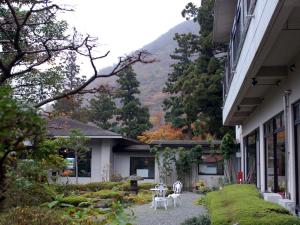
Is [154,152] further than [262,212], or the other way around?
[154,152]

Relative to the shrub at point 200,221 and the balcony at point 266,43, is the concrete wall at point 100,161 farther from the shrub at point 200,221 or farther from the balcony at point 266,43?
the shrub at point 200,221

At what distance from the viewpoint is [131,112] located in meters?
40.3

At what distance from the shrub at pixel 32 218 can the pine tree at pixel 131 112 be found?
32698mm

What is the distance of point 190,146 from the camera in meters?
26.2

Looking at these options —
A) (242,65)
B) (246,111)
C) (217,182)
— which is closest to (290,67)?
(242,65)

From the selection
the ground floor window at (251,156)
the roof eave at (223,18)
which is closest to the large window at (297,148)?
the ground floor window at (251,156)

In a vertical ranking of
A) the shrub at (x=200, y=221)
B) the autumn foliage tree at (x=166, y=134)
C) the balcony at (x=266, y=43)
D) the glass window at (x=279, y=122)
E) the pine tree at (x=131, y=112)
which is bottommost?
the shrub at (x=200, y=221)

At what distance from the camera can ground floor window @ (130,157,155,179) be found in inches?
1053

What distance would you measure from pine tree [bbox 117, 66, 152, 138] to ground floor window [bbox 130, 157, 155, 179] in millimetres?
12134

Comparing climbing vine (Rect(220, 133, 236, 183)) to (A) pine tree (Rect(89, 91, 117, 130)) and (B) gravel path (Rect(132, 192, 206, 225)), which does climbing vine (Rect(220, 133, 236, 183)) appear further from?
(A) pine tree (Rect(89, 91, 117, 130))

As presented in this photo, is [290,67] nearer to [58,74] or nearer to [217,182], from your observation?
[58,74]

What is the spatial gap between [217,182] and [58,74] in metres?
15.6

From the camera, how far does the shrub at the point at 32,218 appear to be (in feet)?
19.0

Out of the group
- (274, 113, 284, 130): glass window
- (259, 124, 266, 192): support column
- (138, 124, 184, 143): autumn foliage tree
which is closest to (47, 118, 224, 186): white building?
(138, 124, 184, 143): autumn foliage tree
